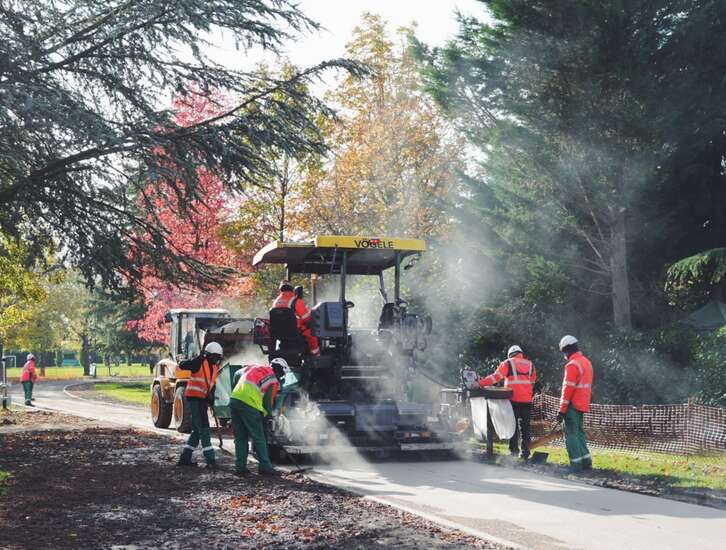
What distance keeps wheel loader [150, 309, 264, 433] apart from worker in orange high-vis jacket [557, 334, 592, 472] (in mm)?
6761

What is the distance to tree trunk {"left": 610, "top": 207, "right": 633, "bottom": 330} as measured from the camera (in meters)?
19.9

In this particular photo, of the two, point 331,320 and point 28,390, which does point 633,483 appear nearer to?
point 331,320

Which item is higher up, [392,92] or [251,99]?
[392,92]

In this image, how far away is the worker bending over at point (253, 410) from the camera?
37.6 ft

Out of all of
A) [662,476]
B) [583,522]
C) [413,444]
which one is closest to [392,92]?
[413,444]

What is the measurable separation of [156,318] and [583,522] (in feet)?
75.1

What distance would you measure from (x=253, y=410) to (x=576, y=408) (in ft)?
14.2

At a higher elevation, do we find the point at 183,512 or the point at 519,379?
the point at 519,379

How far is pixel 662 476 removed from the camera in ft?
35.6

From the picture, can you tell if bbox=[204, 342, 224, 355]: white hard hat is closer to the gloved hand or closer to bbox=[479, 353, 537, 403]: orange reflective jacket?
the gloved hand

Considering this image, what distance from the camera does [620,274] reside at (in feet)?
65.6

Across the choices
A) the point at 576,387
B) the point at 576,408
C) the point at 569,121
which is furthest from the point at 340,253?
the point at 569,121

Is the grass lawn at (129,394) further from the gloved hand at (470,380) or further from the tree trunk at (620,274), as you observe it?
the gloved hand at (470,380)

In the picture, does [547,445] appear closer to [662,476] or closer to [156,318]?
[662,476]
